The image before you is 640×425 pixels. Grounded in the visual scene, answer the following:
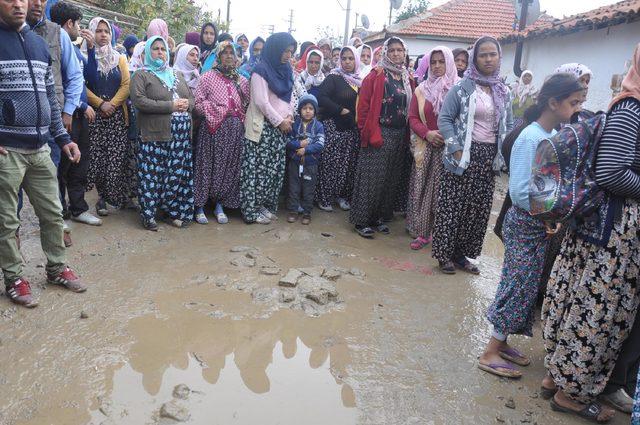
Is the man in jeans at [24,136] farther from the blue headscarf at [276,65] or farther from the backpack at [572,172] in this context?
the backpack at [572,172]

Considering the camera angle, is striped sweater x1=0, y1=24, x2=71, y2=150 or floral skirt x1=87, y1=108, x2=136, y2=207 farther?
floral skirt x1=87, y1=108, x2=136, y2=207

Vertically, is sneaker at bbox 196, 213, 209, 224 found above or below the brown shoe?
above

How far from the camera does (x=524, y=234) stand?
2760mm

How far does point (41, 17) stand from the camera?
11.7 ft

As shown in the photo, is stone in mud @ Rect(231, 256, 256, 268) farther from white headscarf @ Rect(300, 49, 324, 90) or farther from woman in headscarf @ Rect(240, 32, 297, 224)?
white headscarf @ Rect(300, 49, 324, 90)

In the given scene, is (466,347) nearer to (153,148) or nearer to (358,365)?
(358,365)

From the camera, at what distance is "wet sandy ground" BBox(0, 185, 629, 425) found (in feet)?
7.93

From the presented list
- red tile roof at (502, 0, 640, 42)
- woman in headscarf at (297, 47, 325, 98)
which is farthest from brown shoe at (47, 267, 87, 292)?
red tile roof at (502, 0, 640, 42)

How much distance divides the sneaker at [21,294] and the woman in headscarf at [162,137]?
5.52ft

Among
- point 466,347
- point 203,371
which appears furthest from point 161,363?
point 466,347

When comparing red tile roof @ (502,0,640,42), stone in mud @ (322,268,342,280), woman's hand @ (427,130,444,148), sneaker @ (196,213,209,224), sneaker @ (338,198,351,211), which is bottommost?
stone in mud @ (322,268,342,280)

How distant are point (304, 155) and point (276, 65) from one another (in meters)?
0.99

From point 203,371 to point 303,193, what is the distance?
313 cm

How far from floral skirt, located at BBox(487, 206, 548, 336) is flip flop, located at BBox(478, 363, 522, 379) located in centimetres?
19
